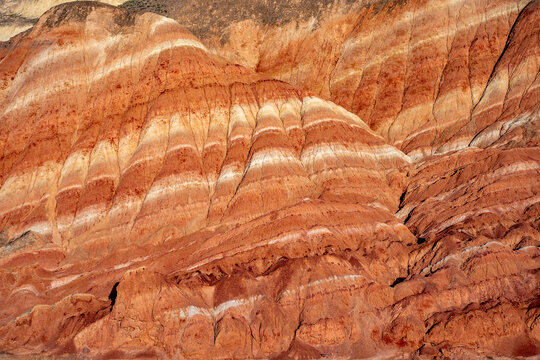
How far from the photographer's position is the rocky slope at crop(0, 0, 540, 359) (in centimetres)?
4000

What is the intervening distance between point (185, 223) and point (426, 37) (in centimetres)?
3497

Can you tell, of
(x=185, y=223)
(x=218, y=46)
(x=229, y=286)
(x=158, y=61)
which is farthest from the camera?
(x=218, y=46)

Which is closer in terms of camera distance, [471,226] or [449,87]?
[471,226]

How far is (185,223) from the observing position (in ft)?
181

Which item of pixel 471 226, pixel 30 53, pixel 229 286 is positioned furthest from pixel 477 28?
pixel 30 53

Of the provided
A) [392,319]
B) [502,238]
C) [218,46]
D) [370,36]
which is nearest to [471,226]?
[502,238]

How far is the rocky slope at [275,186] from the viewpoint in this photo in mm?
40000

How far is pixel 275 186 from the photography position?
55125mm

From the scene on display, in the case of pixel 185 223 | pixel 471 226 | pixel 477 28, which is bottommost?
pixel 185 223

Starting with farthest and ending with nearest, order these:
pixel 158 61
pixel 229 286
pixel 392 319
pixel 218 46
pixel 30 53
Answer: pixel 218 46, pixel 30 53, pixel 158 61, pixel 229 286, pixel 392 319

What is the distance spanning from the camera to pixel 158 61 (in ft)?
229

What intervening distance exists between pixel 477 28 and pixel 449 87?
864 centimetres

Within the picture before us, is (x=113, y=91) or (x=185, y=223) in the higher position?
(x=113, y=91)

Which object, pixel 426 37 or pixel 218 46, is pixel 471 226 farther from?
pixel 218 46
